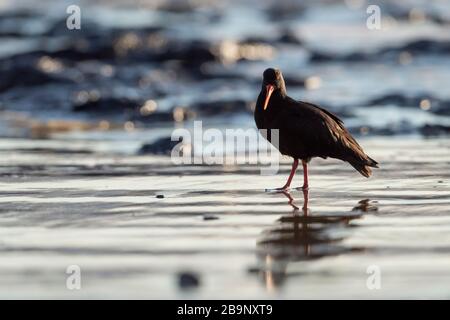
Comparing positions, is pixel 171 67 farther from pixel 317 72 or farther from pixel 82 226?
pixel 82 226

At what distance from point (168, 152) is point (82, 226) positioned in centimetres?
455

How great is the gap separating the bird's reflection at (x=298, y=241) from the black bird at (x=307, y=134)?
135 cm

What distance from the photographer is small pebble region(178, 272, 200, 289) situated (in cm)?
536

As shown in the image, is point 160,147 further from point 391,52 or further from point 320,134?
point 391,52

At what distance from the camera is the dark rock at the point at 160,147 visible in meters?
11.5

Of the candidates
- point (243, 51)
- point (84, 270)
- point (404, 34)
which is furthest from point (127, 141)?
point (404, 34)

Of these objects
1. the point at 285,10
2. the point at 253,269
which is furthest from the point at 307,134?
the point at 285,10

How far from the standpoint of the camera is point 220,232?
6742 mm

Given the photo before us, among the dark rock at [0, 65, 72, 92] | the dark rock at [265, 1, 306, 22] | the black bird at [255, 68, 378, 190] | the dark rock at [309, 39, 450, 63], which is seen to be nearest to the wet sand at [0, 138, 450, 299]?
the black bird at [255, 68, 378, 190]

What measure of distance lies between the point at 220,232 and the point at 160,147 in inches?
193

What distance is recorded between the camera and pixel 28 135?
44.5ft

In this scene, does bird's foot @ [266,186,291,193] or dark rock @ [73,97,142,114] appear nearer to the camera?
bird's foot @ [266,186,291,193]

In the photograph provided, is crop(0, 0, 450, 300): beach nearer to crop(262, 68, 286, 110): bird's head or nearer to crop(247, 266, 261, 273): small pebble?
crop(247, 266, 261, 273): small pebble

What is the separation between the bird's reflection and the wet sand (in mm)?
11
